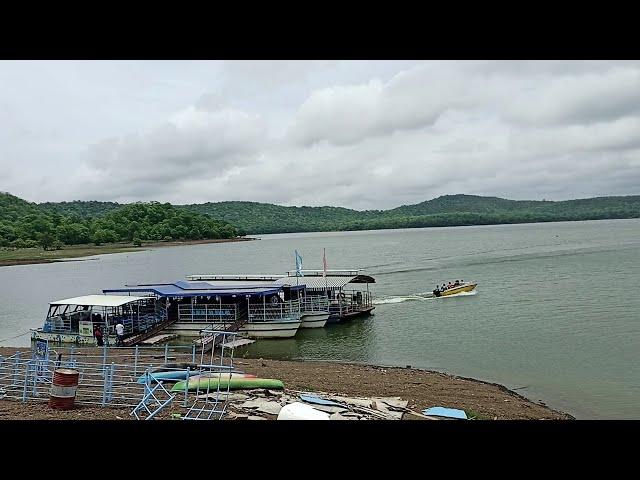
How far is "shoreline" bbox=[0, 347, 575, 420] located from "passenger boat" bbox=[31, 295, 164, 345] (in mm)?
6929

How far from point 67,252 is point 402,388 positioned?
3482 inches

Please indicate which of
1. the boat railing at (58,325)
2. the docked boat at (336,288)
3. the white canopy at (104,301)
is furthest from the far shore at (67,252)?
the docked boat at (336,288)

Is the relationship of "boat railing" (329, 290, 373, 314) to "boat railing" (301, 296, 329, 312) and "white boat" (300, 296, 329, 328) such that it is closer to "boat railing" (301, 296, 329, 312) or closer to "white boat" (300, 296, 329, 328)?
"boat railing" (301, 296, 329, 312)

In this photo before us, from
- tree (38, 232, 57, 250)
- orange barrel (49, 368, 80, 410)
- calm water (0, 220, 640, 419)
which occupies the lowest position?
calm water (0, 220, 640, 419)

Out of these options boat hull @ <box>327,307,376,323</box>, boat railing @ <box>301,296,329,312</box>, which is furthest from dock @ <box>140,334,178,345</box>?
boat hull @ <box>327,307,376,323</box>

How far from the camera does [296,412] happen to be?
287 inches

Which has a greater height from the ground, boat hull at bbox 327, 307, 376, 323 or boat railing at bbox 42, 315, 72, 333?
boat railing at bbox 42, 315, 72, 333

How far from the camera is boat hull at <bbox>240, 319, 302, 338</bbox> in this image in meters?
24.0

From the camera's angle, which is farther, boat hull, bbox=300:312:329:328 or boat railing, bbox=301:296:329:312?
boat railing, bbox=301:296:329:312

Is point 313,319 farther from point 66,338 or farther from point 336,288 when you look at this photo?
point 66,338
